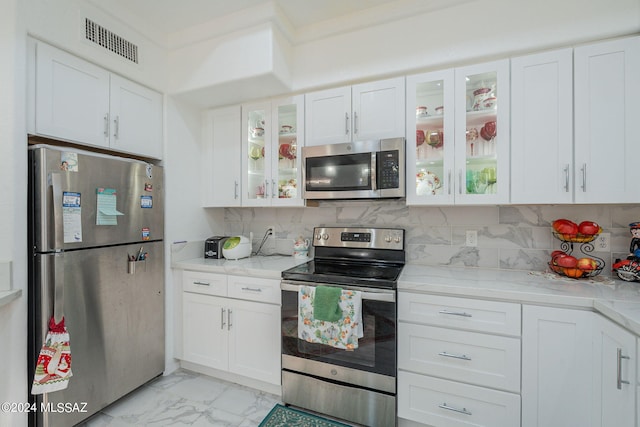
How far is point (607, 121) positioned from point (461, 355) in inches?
57.1

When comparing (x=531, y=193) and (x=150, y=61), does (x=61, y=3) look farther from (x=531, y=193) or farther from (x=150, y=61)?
(x=531, y=193)

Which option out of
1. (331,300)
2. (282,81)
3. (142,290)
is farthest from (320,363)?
(282,81)

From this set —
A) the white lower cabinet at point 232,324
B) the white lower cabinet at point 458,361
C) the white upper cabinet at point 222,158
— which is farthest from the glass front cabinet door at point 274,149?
the white lower cabinet at point 458,361

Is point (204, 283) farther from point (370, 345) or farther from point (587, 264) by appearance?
point (587, 264)

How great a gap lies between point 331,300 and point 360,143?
103 cm

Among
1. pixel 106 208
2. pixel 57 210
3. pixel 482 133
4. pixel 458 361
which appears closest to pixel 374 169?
pixel 482 133

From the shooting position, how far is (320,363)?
178 centimetres

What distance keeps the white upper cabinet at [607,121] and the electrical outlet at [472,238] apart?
0.60 m

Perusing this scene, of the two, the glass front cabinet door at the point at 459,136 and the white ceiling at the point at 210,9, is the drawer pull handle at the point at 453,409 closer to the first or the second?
the glass front cabinet door at the point at 459,136

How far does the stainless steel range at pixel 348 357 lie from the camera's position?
163 centimetres

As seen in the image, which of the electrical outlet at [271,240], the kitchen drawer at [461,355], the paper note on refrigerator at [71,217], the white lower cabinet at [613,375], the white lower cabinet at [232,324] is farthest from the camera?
the electrical outlet at [271,240]

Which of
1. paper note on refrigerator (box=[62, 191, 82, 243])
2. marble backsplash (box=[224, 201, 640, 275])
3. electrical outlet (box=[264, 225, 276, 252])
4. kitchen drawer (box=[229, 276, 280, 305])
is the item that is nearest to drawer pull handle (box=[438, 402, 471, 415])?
marble backsplash (box=[224, 201, 640, 275])

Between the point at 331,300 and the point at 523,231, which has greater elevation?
the point at 523,231

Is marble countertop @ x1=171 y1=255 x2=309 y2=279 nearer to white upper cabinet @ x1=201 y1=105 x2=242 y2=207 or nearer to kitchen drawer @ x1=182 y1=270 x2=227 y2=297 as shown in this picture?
kitchen drawer @ x1=182 y1=270 x2=227 y2=297
